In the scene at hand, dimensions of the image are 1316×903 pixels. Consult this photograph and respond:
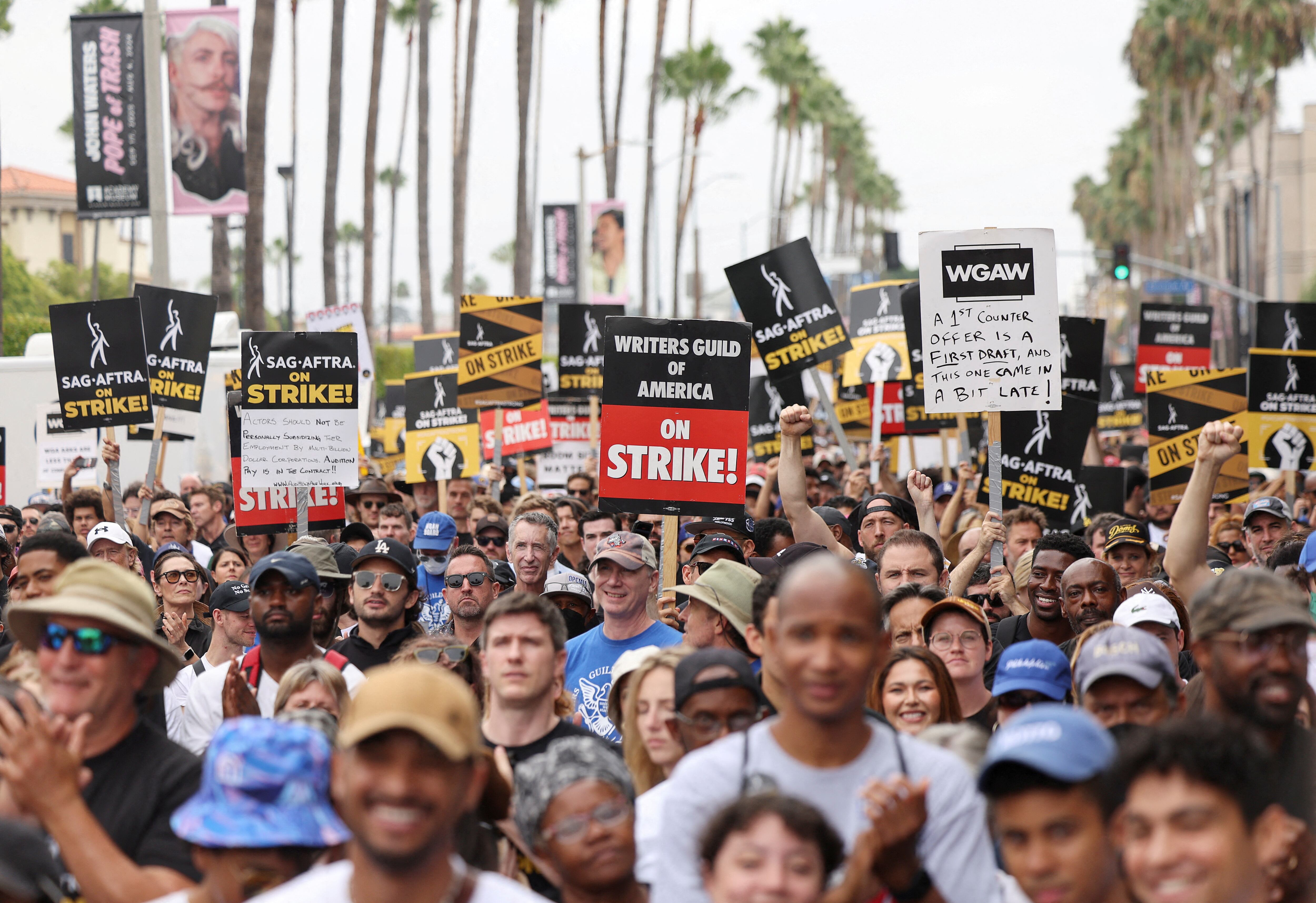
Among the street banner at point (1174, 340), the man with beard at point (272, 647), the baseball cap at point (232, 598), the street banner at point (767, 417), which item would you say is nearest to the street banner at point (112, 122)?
the street banner at point (767, 417)

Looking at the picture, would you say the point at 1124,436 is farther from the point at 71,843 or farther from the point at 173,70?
the point at 71,843

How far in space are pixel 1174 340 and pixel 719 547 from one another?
10295mm

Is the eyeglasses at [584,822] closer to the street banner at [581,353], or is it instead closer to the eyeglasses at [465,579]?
the eyeglasses at [465,579]

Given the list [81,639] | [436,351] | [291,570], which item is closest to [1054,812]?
[81,639]

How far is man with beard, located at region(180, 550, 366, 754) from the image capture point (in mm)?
5785

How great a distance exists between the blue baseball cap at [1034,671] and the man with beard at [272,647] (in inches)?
93.6

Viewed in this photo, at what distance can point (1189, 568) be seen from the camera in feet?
19.7

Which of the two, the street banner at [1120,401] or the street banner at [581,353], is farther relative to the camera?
the street banner at [1120,401]

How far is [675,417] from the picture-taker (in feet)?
27.3

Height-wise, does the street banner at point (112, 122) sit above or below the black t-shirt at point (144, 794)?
above

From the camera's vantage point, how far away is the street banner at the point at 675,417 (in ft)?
26.9

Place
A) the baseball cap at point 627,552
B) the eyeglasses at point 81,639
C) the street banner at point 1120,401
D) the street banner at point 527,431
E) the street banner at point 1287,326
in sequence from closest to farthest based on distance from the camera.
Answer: the eyeglasses at point 81,639, the baseball cap at point 627,552, the street banner at point 1287,326, the street banner at point 527,431, the street banner at point 1120,401

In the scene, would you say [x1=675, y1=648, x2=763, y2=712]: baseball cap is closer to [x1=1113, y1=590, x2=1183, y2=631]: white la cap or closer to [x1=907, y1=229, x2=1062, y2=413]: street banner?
[x1=1113, y1=590, x2=1183, y2=631]: white la cap

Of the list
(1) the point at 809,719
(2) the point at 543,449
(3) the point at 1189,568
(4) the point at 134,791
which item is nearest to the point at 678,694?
(1) the point at 809,719
